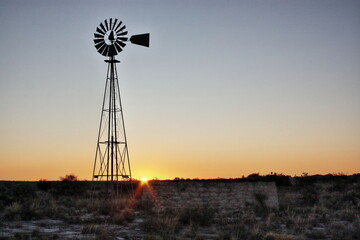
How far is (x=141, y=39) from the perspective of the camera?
25.2 m

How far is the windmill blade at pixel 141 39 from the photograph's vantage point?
25.0 metres

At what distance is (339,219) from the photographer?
790 inches

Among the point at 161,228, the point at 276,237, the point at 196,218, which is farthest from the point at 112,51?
the point at 276,237

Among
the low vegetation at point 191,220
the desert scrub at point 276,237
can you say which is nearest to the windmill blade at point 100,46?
the low vegetation at point 191,220

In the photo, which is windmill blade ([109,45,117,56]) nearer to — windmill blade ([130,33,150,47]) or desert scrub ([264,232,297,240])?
windmill blade ([130,33,150,47])

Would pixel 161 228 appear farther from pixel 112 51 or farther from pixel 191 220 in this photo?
pixel 112 51

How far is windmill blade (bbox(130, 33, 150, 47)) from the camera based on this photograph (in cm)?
2495

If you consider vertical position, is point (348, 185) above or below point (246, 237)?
above

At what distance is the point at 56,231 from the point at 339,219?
39.2 ft

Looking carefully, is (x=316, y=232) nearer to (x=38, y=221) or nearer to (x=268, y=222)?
(x=268, y=222)

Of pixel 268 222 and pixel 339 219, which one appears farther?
pixel 339 219

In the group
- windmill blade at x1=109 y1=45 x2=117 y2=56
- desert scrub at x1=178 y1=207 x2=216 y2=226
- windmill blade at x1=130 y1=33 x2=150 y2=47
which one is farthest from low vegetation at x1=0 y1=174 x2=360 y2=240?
windmill blade at x1=130 y1=33 x2=150 y2=47

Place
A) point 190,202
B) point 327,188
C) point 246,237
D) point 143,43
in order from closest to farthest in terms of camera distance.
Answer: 1. point 246,237
2. point 190,202
3. point 143,43
4. point 327,188

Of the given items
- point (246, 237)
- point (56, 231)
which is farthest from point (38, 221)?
point (246, 237)
